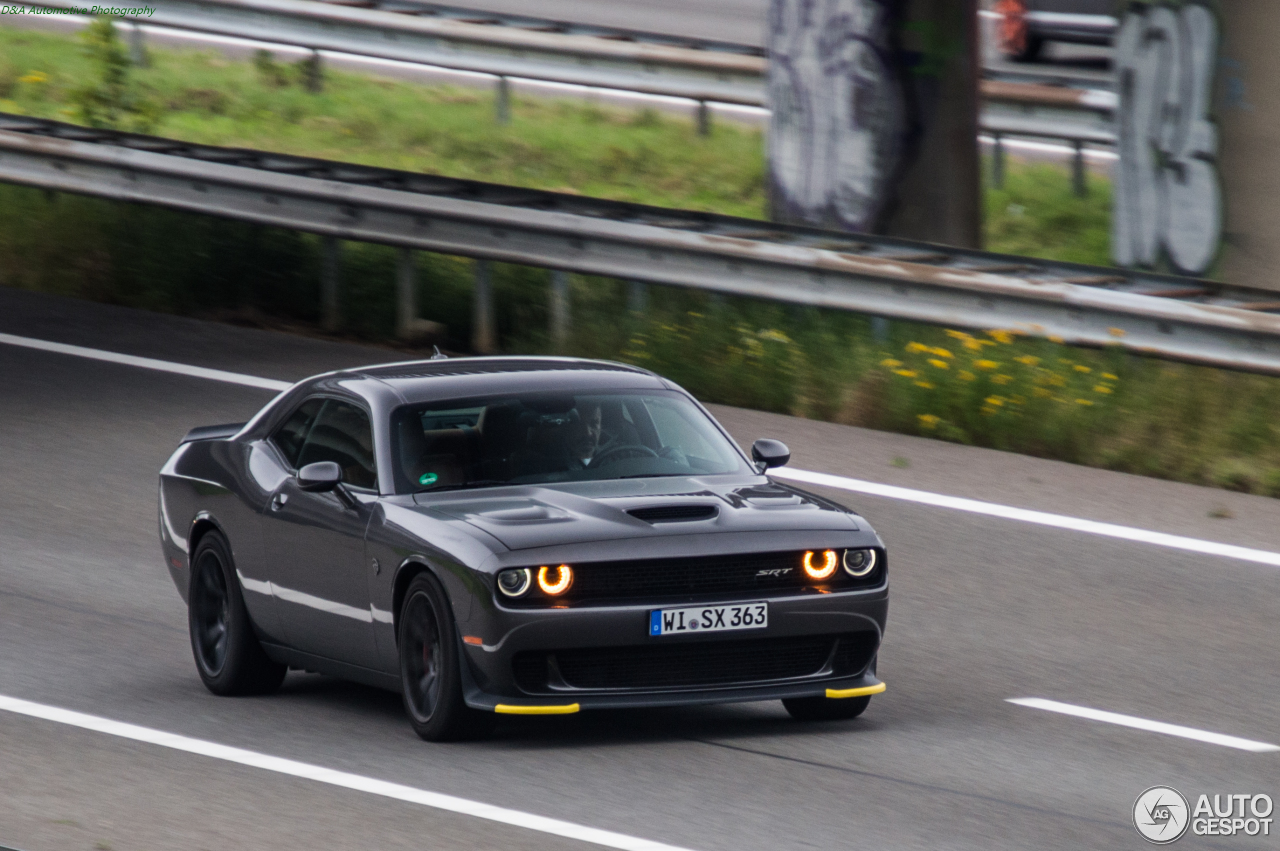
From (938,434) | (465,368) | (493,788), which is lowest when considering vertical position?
(938,434)

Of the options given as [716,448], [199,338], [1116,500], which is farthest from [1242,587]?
[199,338]

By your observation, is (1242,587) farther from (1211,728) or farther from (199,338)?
(199,338)

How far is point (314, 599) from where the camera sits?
9.44 meters

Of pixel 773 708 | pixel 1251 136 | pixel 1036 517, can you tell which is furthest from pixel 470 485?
pixel 1251 136

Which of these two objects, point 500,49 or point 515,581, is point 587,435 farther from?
point 500,49

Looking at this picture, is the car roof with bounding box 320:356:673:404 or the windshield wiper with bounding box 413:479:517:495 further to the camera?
the car roof with bounding box 320:356:673:404

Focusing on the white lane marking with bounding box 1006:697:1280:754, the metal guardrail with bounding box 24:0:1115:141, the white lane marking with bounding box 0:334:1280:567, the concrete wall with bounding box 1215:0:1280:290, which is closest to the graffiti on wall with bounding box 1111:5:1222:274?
the concrete wall with bounding box 1215:0:1280:290

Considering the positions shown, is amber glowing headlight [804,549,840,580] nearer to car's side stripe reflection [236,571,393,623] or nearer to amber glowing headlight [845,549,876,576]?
amber glowing headlight [845,549,876,576]

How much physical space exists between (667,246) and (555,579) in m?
7.98

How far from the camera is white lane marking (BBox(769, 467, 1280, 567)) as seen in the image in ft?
40.2

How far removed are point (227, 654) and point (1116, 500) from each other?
5.34 metres

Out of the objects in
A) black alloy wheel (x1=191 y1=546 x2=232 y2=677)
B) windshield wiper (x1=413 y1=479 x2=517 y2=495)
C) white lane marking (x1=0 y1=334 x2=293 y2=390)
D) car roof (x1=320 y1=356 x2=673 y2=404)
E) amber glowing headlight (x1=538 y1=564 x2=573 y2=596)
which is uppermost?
car roof (x1=320 y1=356 x2=673 y2=404)

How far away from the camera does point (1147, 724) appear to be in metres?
9.30

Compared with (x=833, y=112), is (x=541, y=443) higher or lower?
higher
